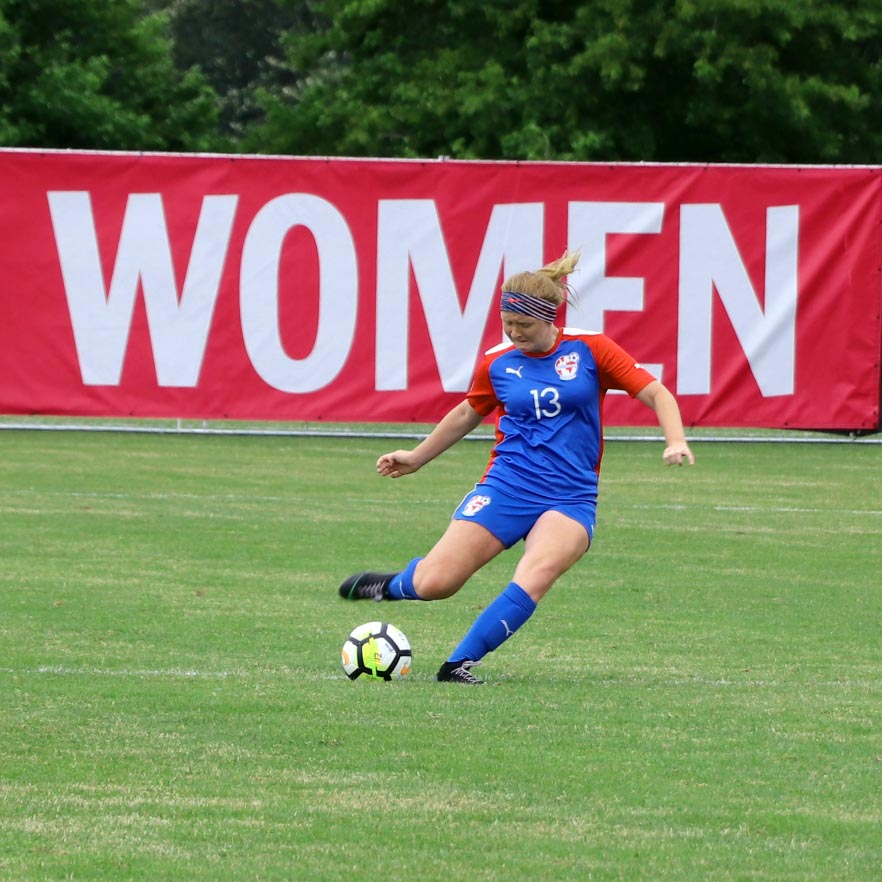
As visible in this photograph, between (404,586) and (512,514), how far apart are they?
1.82 ft

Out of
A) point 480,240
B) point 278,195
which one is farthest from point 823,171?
point 278,195

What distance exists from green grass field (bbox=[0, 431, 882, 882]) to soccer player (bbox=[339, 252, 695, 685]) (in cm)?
40

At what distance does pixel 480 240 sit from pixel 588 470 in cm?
1078

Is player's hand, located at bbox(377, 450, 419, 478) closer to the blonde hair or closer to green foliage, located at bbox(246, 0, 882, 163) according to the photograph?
the blonde hair

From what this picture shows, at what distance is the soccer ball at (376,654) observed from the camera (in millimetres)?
8031

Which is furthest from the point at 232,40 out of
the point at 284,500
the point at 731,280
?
the point at 284,500

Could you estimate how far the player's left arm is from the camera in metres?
7.55

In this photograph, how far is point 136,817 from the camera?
5578 millimetres

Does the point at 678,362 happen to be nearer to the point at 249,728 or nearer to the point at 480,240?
the point at 480,240

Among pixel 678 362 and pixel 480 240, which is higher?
pixel 480 240

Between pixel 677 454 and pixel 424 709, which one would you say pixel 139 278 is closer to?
pixel 677 454

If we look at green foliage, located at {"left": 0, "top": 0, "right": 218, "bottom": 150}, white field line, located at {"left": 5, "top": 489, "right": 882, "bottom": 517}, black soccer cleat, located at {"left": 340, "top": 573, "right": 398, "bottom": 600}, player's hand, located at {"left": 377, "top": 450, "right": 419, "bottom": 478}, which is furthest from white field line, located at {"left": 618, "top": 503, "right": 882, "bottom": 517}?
green foliage, located at {"left": 0, "top": 0, "right": 218, "bottom": 150}

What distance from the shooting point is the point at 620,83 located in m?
35.3

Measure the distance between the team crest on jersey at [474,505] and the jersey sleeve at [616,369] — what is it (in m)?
0.69
